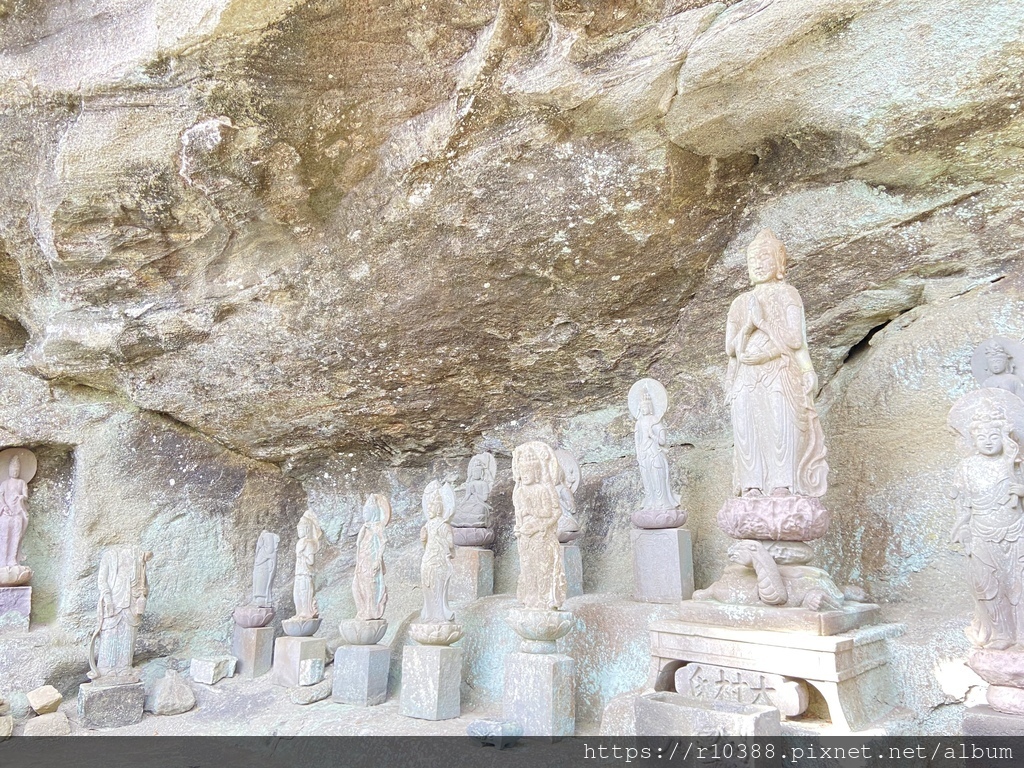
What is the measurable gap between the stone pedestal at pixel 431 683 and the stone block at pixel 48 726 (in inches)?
117

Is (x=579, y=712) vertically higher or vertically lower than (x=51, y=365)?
lower

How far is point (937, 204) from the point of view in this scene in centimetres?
547

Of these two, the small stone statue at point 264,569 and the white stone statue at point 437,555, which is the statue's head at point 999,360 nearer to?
the white stone statue at point 437,555

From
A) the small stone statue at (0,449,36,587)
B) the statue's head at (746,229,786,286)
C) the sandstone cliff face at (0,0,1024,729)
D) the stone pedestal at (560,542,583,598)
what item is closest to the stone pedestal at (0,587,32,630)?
the small stone statue at (0,449,36,587)

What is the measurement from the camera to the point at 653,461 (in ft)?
19.5

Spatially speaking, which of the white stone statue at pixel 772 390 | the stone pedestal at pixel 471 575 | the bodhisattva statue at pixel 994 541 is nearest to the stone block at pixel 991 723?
the bodhisattva statue at pixel 994 541

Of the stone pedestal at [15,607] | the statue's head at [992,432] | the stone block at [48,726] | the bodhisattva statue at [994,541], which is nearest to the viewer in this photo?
the bodhisattva statue at [994,541]

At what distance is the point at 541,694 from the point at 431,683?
3.53 feet

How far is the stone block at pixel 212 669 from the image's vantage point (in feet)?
22.3

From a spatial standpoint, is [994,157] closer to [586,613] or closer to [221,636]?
[586,613]

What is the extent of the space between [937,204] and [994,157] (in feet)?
1.59

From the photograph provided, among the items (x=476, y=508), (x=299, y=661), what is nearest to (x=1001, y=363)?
(x=476, y=508)

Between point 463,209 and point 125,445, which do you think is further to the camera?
point 125,445

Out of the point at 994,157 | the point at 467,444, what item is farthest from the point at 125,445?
the point at 994,157
